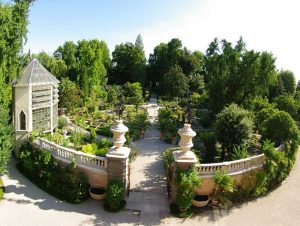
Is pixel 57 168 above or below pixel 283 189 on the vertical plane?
above

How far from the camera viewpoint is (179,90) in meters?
35.8

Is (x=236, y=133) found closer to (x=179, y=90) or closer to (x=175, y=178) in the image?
(x=175, y=178)

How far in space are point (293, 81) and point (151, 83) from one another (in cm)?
2295

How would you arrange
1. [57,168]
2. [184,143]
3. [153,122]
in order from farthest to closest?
[153,122]
[57,168]
[184,143]

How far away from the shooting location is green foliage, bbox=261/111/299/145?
15156 millimetres

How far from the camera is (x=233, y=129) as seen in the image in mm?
14977

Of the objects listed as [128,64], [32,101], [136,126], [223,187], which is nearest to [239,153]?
[223,187]

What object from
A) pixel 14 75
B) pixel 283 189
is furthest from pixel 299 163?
pixel 14 75

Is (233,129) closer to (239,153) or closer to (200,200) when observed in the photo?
(239,153)

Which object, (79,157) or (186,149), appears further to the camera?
(79,157)

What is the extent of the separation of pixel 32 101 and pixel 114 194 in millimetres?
7601

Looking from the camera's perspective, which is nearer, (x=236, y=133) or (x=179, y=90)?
(x=236, y=133)

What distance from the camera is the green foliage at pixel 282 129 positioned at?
1516 centimetres

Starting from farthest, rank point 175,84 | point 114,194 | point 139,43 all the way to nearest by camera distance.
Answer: point 139,43 → point 175,84 → point 114,194
